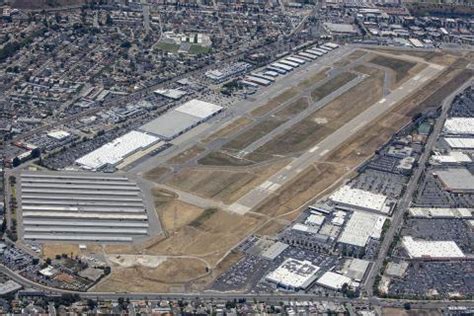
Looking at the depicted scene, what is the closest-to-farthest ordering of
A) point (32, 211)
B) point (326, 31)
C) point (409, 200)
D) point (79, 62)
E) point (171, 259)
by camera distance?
point (171, 259) < point (32, 211) < point (409, 200) < point (79, 62) < point (326, 31)

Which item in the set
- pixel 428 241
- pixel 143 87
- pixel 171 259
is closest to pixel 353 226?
pixel 428 241

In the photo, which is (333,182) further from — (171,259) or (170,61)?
(170,61)

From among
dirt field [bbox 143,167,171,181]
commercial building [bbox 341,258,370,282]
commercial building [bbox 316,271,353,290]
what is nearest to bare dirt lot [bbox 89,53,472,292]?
dirt field [bbox 143,167,171,181]

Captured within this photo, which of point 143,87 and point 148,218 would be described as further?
point 143,87

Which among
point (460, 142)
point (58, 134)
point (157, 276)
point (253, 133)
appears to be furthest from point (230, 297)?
point (460, 142)

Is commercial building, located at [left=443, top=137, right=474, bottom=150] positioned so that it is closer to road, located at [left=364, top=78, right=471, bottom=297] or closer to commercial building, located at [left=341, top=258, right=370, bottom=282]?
road, located at [left=364, top=78, right=471, bottom=297]

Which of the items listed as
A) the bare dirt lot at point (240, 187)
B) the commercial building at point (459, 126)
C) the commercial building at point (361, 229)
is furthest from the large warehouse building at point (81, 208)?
the commercial building at point (459, 126)
